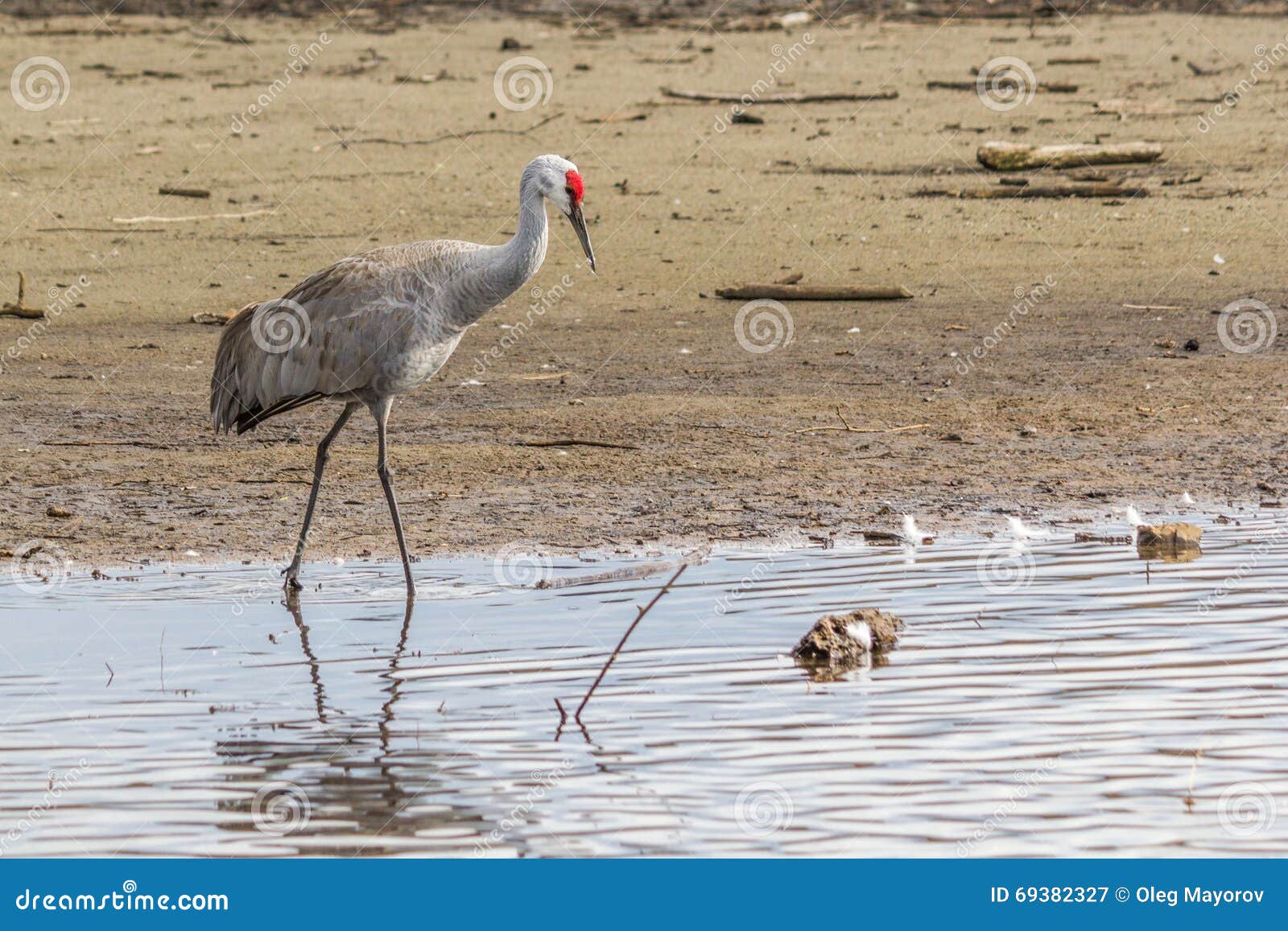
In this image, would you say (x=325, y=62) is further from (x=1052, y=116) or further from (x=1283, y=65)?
(x=1283, y=65)

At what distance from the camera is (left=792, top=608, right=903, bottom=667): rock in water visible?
24.1 feet

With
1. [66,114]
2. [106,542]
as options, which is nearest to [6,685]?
[106,542]

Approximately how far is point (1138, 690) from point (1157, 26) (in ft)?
61.9

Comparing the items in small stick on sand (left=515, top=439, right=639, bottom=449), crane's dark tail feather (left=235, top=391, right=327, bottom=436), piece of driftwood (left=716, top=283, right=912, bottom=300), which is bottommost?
crane's dark tail feather (left=235, top=391, right=327, bottom=436)
